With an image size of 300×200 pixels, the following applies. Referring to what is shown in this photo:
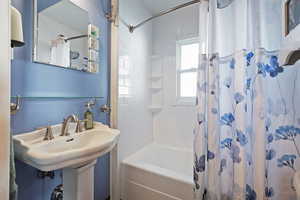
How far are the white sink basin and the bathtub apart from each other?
0.68 m

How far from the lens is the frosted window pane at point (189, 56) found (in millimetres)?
2239

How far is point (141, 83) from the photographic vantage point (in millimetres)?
2154

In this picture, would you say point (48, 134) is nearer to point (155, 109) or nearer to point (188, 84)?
point (155, 109)

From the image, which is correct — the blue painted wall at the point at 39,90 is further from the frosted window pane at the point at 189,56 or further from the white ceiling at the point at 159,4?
the frosted window pane at the point at 189,56

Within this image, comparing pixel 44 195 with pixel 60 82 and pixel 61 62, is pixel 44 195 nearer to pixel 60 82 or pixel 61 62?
pixel 60 82

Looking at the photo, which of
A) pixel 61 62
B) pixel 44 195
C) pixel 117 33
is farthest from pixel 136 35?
pixel 44 195

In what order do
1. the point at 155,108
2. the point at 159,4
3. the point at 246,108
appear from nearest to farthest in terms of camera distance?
the point at 246,108 < the point at 159,4 < the point at 155,108

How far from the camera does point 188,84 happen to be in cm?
228

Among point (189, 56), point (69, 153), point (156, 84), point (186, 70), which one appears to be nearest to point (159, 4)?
point (189, 56)

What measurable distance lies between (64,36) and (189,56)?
166 centimetres

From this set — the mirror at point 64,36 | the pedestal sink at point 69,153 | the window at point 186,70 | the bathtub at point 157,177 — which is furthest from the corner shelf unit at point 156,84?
the pedestal sink at point 69,153

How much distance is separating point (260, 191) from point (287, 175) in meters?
0.21

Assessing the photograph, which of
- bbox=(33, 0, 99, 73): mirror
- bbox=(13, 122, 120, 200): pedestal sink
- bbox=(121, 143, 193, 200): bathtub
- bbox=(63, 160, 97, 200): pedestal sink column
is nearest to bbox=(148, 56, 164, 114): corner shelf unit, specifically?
bbox=(121, 143, 193, 200): bathtub

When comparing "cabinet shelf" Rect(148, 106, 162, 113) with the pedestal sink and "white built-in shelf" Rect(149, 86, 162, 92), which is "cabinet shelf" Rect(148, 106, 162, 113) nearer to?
"white built-in shelf" Rect(149, 86, 162, 92)
